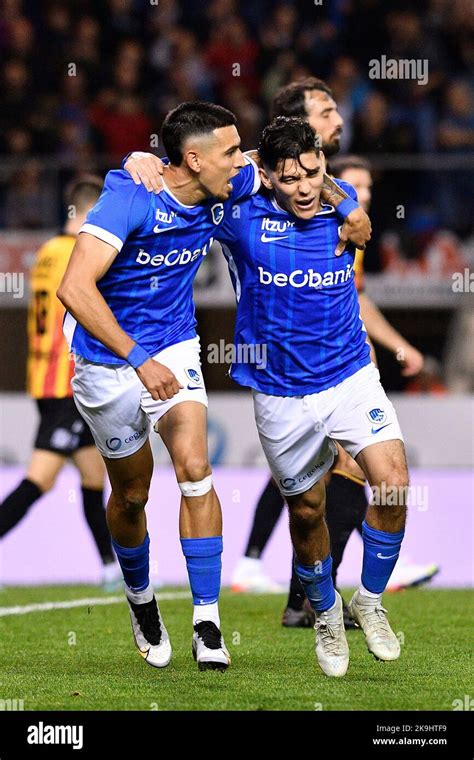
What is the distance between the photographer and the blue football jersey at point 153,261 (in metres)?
5.70

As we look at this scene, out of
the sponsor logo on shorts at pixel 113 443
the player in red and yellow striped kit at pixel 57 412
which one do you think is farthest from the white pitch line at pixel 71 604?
the sponsor logo on shorts at pixel 113 443

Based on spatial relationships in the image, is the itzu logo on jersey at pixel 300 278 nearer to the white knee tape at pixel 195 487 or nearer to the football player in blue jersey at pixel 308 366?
the football player in blue jersey at pixel 308 366

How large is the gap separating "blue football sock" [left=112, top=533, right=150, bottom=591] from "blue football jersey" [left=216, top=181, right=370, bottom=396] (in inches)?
34.4

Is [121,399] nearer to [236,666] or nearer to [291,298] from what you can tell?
[291,298]

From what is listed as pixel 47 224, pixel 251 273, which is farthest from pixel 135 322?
pixel 47 224

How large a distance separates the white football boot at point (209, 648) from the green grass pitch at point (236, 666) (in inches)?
2.0

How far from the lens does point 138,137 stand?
1454 cm

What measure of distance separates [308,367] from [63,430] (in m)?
3.45

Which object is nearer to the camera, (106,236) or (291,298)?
(106,236)

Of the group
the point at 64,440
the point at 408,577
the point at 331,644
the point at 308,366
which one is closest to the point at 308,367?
the point at 308,366

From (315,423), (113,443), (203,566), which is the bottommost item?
(203,566)

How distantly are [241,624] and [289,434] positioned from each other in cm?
198

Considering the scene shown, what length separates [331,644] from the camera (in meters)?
5.72
